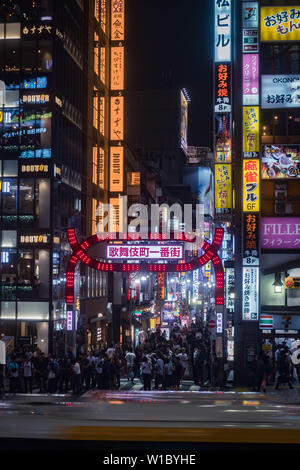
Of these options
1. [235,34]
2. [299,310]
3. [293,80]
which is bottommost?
[299,310]

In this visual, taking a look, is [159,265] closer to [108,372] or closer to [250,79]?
[108,372]

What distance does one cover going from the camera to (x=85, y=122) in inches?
1917

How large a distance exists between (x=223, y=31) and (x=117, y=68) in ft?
63.6

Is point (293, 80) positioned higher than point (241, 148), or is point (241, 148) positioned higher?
point (293, 80)

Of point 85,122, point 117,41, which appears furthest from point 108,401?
point 117,41

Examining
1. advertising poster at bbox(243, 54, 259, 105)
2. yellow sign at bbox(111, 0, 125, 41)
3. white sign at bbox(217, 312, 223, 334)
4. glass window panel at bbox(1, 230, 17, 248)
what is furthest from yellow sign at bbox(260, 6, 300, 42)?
yellow sign at bbox(111, 0, 125, 41)

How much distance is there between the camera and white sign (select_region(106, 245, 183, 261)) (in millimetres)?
28766

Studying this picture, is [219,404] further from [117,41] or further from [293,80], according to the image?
[117,41]

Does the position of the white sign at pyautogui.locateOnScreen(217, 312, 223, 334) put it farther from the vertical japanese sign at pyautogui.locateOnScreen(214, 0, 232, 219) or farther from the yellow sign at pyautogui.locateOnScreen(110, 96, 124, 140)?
the yellow sign at pyautogui.locateOnScreen(110, 96, 124, 140)

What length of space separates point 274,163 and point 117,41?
24.6 m

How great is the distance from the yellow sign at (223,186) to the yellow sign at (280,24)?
661 centimetres

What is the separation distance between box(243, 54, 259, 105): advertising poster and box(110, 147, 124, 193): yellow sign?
21.9m
